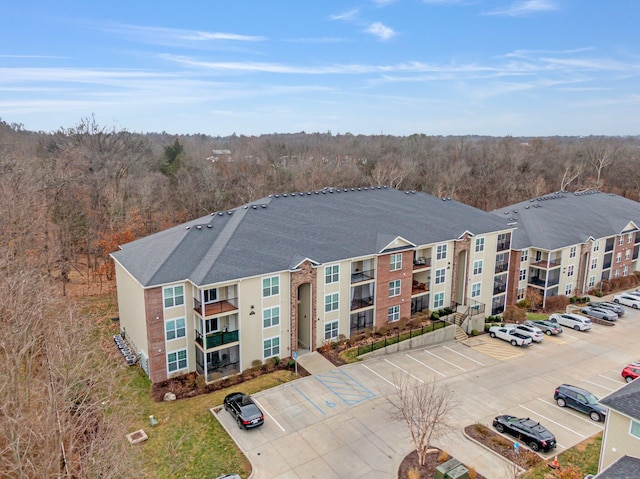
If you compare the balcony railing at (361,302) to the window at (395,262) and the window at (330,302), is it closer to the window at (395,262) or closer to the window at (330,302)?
the window at (330,302)

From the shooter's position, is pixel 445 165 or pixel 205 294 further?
pixel 445 165

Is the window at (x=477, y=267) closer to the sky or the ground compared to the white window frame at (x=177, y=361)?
closer to the sky

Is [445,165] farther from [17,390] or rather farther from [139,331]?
[17,390]

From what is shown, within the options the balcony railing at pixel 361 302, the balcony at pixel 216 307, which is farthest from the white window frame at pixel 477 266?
the balcony at pixel 216 307

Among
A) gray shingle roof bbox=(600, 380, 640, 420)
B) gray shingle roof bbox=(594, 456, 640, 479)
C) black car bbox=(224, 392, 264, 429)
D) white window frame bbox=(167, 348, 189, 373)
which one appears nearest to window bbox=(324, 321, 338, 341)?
black car bbox=(224, 392, 264, 429)

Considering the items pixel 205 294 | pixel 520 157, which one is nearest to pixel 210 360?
pixel 205 294

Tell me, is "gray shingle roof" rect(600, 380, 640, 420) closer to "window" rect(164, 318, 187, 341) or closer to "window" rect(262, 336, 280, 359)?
"window" rect(262, 336, 280, 359)

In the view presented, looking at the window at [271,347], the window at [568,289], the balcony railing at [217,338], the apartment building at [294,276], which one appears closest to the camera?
the balcony railing at [217,338]
